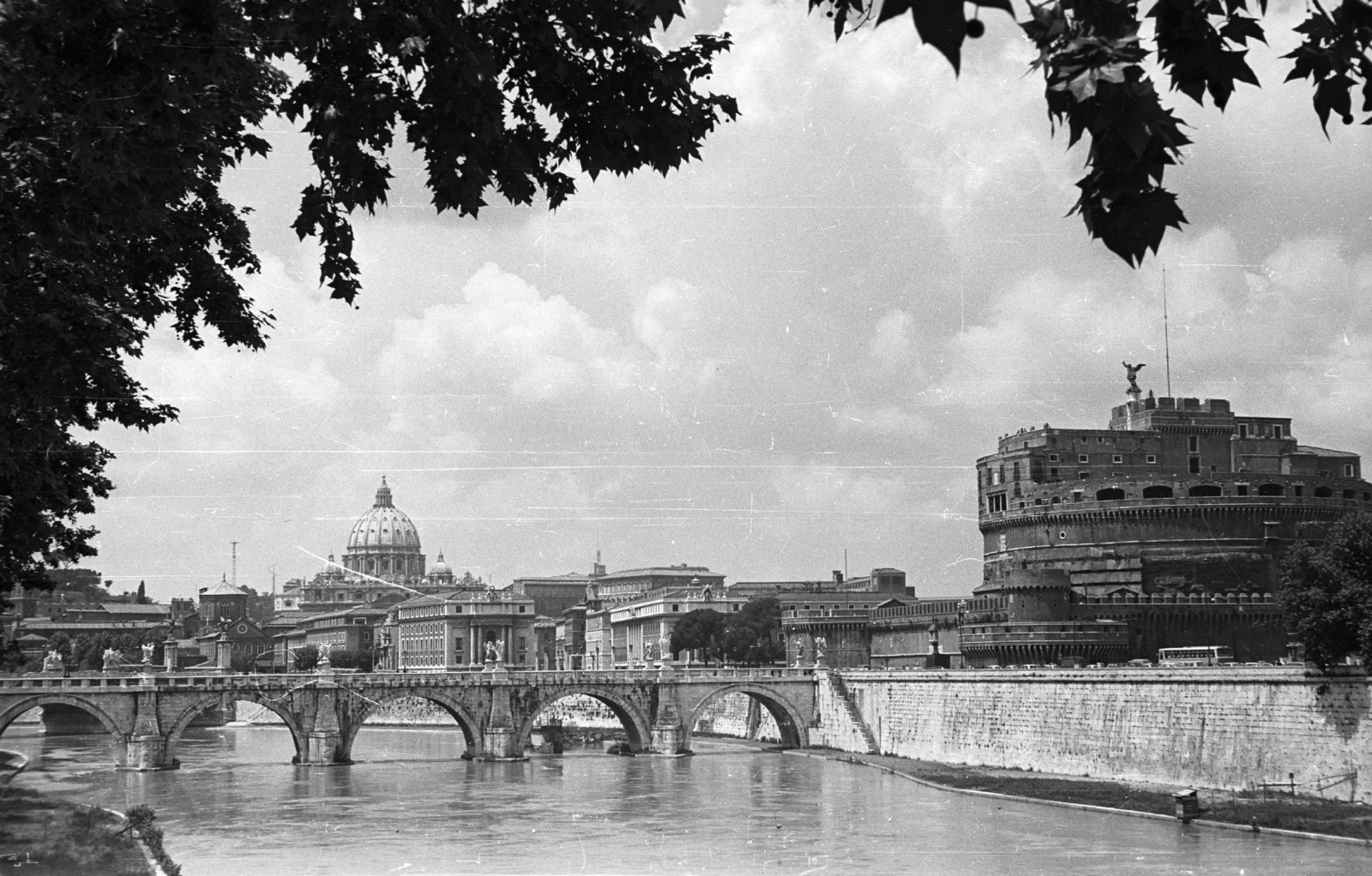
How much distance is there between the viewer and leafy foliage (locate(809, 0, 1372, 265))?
414 centimetres

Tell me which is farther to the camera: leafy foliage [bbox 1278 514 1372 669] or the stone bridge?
the stone bridge

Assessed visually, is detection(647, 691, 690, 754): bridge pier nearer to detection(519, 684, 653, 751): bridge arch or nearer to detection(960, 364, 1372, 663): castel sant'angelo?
detection(519, 684, 653, 751): bridge arch

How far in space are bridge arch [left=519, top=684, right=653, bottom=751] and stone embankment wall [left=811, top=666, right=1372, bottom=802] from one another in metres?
11.4

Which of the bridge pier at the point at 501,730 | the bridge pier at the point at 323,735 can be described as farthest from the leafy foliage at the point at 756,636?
the bridge pier at the point at 323,735

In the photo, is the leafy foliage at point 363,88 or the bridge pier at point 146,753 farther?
the bridge pier at point 146,753

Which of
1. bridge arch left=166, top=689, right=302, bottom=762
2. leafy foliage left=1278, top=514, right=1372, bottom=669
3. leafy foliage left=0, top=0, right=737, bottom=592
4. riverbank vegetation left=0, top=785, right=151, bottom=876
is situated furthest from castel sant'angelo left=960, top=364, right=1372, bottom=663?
leafy foliage left=0, top=0, right=737, bottom=592

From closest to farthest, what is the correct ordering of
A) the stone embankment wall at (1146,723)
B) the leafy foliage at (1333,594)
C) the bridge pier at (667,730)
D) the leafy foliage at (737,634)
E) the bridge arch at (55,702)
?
the leafy foliage at (1333,594) < the stone embankment wall at (1146,723) < the bridge arch at (55,702) < the bridge pier at (667,730) < the leafy foliage at (737,634)

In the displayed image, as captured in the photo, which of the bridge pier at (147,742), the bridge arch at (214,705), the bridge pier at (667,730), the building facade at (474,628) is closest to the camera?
the bridge pier at (147,742)

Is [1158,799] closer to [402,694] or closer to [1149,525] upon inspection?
[1149,525]

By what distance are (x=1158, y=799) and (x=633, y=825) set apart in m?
14.8

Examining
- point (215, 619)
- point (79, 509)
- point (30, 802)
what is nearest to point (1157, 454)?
point (30, 802)

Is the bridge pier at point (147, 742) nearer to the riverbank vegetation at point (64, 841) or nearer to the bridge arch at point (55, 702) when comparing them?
the bridge arch at point (55, 702)

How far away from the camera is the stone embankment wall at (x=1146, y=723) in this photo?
40.2 metres

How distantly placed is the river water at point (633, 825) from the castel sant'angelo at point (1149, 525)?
13634 millimetres
